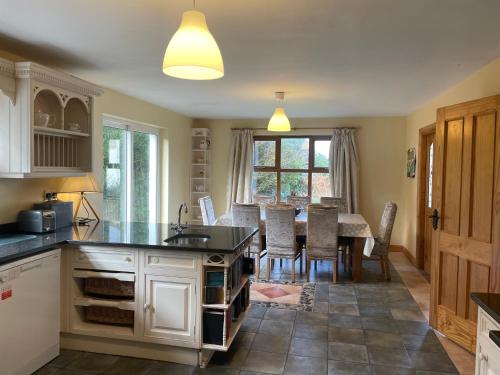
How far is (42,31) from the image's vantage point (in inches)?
105

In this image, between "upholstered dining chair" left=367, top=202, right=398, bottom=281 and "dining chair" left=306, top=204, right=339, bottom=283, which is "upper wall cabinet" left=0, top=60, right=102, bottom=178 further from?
"upholstered dining chair" left=367, top=202, right=398, bottom=281

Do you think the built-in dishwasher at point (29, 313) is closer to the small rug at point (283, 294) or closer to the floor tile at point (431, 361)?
the small rug at point (283, 294)

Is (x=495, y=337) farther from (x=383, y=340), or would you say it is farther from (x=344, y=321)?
(x=344, y=321)

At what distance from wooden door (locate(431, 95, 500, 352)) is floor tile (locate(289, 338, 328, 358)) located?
1.12 metres

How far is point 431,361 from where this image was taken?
115 inches

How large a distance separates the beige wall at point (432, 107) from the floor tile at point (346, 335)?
2303mm

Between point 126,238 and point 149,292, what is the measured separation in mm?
454

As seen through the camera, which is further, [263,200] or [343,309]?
[263,200]

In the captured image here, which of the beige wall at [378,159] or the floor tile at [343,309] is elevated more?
the beige wall at [378,159]

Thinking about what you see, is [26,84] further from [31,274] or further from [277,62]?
[277,62]

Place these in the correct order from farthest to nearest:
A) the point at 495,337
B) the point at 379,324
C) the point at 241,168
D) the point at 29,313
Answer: the point at 241,168 → the point at 379,324 → the point at 29,313 → the point at 495,337

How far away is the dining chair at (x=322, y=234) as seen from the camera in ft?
15.6

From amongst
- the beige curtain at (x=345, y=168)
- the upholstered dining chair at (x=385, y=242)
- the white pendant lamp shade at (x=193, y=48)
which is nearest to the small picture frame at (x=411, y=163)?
the beige curtain at (x=345, y=168)

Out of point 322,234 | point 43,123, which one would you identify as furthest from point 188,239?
point 322,234
